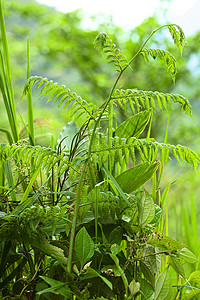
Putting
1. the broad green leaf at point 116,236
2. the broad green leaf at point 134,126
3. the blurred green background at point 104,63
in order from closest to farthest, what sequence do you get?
the broad green leaf at point 116,236
the broad green leaf at point 134,126
the blurred green background at point 104,63

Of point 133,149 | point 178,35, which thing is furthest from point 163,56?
point 133,149

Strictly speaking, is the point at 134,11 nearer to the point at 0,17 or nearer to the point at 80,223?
the point at 0,17

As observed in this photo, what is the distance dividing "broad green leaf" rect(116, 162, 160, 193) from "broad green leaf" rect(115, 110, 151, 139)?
0.10 m

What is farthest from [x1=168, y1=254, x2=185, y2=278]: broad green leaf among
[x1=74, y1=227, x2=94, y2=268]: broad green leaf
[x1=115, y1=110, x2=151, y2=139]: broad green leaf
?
[x1=115, y1=110, x2=151, y2=139]: broad green leaf

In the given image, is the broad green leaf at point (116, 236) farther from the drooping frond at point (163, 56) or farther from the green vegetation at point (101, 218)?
the drooping frond at point (163, 56)

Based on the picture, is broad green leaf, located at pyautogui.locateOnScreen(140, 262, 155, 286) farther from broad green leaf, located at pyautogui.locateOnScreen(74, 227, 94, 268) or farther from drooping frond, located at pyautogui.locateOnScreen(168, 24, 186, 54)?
drooping frond, located at pyautogui.locateOnScreen(168, 24, 186, 54)

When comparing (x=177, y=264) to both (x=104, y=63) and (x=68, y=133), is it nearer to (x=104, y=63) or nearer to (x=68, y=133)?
(x=68, y=133)

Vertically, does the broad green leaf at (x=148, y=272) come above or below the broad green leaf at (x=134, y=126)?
below

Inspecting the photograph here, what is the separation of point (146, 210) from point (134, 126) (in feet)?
0.68

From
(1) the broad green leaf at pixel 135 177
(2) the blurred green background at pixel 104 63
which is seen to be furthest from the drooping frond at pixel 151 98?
(2) the blurred green background at pixel 104 63

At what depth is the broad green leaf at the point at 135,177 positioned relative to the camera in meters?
0.54

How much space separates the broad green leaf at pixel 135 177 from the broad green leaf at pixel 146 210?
0.07 m

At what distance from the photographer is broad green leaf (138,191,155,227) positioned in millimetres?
476

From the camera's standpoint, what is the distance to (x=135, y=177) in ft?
1.81
